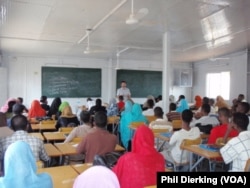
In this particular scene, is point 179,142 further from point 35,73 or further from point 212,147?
point 35,73

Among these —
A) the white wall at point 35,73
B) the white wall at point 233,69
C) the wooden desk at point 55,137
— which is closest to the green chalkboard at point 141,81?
the white wall at point 35,73

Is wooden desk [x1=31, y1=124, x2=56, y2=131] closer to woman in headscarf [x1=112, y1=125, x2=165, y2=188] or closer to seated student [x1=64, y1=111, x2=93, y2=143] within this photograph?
seated student [x1=64, y1=111, x2=93, y2=143]

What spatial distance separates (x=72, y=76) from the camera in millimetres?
10977

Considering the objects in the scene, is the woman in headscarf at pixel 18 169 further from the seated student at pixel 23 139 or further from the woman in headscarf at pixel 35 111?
the woman in headscarf at pixel 35 111

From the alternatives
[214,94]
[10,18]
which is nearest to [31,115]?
[10,18]

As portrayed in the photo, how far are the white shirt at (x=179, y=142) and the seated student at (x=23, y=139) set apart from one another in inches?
71.8

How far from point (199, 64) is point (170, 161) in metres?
9.10

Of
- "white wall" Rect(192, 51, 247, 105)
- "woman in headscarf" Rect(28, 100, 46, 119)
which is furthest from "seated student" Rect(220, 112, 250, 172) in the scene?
"white wall" Rect(192, 51, 247, 105)

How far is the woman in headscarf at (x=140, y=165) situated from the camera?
6.90 ft

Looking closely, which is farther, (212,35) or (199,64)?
(199,64)

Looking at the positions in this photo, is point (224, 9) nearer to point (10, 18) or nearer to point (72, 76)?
point (10, 18)

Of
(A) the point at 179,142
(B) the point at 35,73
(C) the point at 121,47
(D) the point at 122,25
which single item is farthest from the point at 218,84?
(A) the point at 179,142

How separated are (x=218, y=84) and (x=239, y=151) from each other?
8791 millimetres

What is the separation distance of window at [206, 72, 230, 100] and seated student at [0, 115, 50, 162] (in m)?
9.13
